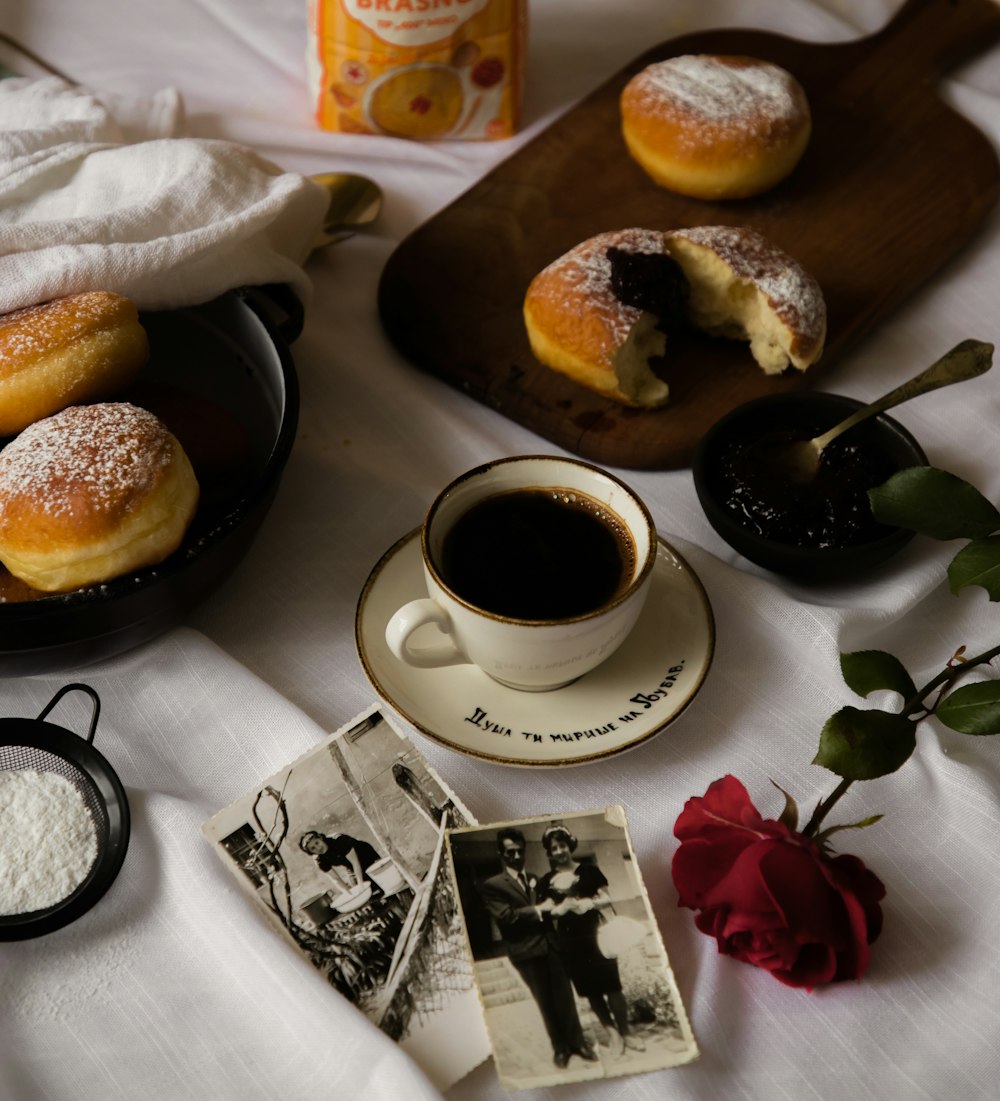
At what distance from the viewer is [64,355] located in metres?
1.07

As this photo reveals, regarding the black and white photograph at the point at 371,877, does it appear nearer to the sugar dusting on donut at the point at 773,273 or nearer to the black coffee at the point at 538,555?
the black coffee at the point at 538,555

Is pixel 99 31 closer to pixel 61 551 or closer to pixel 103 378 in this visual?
pixel 103 378

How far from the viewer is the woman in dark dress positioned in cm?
85

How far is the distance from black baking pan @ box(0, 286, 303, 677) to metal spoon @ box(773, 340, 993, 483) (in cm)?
50

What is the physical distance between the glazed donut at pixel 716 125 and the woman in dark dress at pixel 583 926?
36.4 inches

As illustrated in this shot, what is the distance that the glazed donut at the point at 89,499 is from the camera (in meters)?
0.95

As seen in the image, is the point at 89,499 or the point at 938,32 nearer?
the point at 89,499

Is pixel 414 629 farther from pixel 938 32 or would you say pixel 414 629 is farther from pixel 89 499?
pixel 938 32

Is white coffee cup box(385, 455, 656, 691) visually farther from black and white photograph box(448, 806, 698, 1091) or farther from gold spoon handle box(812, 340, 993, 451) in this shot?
gold spoon handle box(812, 340, 993, 451)

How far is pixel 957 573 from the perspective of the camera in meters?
1.01

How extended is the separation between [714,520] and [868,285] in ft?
1.57

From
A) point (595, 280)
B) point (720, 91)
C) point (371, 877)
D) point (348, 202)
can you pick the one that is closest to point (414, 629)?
point (371, 877)

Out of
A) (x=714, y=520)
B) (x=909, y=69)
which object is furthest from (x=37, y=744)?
(x=909, y=69)

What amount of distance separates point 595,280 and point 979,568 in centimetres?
54
